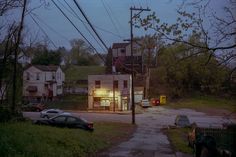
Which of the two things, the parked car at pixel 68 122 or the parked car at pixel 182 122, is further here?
the parked car at pixel 182 122

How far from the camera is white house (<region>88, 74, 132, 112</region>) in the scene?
89.8m

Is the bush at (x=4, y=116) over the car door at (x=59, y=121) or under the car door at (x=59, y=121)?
over

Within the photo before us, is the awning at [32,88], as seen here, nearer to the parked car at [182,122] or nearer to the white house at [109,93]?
the white house at [109,93]

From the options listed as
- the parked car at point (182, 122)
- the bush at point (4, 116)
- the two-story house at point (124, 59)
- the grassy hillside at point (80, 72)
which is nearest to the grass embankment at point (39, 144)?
the bush at point (4, 116)

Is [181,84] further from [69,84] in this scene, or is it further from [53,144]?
[53,144]

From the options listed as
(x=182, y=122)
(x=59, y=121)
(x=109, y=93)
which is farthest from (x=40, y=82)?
(x=59, y=121)

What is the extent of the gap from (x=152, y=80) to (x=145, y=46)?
99.2 m

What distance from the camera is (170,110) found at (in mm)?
93188

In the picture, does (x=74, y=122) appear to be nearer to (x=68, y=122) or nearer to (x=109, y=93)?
(x=68, y=122)

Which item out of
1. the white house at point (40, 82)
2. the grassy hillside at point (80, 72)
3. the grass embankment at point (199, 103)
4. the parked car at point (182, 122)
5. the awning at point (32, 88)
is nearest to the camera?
the parked car at point (182, 122)

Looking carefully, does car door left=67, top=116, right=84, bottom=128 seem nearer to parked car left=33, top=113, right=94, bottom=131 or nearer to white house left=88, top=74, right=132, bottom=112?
parked car left=33, top=113, right=94, bottom=131

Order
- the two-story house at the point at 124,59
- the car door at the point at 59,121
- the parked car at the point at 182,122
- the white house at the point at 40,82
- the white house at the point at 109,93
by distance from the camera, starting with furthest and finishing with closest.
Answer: the two-story house at the point at 124,59 < the white house at the point at 40,82 < the white house at the point at 109,93 < the parked car at the point at 182,122 < the car door at the point at 59,121

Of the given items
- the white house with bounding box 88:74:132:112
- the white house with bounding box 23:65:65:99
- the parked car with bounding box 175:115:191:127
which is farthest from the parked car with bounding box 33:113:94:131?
the white house with bounding box 23:65:65:99

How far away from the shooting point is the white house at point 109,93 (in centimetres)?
8975
